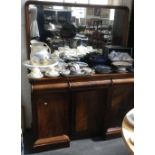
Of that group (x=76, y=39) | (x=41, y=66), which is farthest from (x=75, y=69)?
(x=76, y=39)

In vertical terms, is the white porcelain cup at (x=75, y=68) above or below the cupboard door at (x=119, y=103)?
above

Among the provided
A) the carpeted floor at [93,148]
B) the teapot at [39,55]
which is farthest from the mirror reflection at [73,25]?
the carpeted floor at [93,148]

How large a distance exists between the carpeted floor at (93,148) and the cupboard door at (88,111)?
98 mm

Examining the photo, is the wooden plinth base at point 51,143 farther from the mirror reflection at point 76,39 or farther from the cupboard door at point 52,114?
the mirror reflection at point 76,39

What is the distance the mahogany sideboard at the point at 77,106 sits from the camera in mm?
1875

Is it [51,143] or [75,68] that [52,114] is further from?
[75,68]

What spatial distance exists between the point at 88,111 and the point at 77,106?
5.6 inches

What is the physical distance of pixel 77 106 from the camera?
2008 mm

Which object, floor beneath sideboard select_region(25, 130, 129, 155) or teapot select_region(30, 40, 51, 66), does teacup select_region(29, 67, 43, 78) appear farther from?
floor beneath sideboard select_region(25, 130, 129, 155)

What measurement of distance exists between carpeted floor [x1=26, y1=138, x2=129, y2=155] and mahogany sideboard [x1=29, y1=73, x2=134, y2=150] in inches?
2.3

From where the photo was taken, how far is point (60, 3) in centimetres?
202
